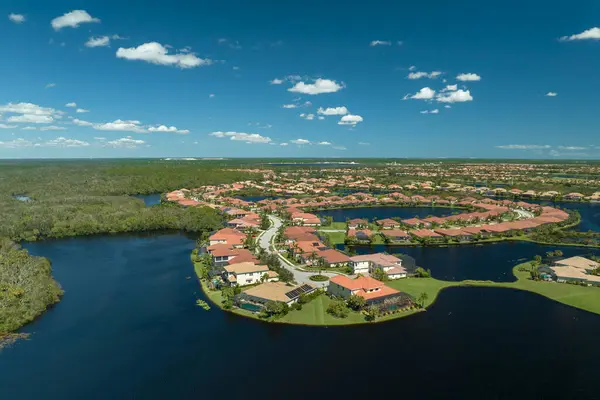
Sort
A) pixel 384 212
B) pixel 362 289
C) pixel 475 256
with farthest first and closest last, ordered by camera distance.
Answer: pixel 384 212 < pixel 475 256 < pixel 362 289

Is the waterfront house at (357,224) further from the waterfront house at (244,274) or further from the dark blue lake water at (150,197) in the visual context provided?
the dark blue lake water at (150,197)

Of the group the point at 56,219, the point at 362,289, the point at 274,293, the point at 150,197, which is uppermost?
the point at 56,219

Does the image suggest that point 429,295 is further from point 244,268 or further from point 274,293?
point 244,268

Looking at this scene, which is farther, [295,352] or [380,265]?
[380,265]

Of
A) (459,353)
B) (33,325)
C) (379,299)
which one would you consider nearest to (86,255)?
(33,325)

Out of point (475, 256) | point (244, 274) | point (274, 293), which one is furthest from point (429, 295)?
point (244, 274)

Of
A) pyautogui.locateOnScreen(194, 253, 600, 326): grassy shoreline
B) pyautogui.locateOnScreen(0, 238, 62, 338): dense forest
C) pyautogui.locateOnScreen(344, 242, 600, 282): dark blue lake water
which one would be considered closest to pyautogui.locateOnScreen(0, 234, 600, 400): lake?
pyautogui.locateOnScreen(194, 253, 600, 326): grassy shoreline

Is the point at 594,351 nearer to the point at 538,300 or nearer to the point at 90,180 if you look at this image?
the point at 538,300
